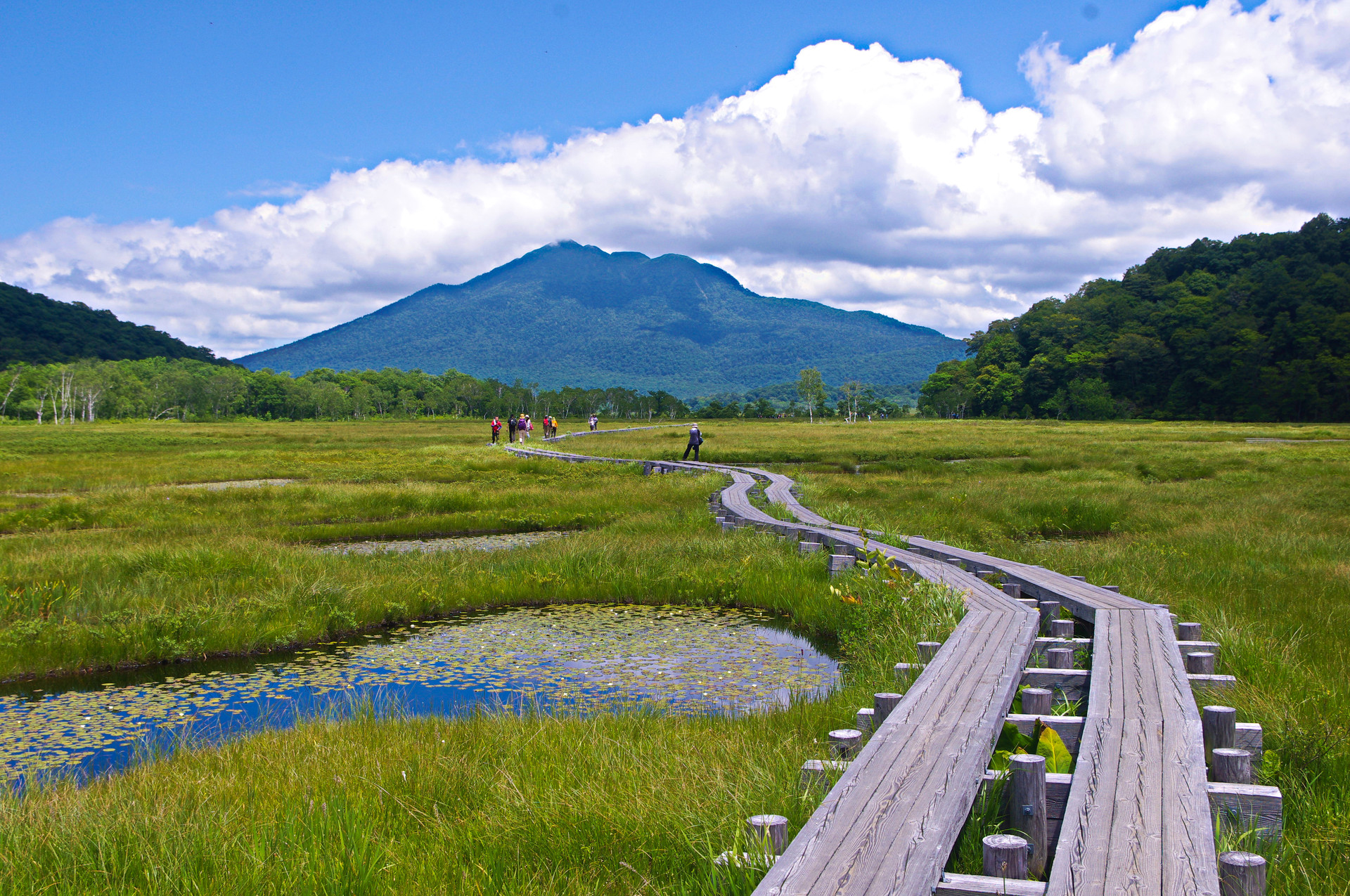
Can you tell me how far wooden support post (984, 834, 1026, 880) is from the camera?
9.46 ft

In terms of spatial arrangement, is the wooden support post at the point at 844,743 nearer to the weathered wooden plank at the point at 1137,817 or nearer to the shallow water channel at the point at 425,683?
the weathered wooden plank at the point at 1137,817

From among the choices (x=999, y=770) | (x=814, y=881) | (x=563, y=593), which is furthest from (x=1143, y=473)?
(x=814, y=881)

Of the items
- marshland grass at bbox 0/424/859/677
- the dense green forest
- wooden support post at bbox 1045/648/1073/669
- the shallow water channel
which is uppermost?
the dense green forest

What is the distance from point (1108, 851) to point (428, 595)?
956cm

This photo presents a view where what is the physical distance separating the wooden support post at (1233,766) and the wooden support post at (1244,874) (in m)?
1.08

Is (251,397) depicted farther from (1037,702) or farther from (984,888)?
(984,888)

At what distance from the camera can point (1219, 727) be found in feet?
13.5

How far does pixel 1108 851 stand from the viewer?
2.87 meters

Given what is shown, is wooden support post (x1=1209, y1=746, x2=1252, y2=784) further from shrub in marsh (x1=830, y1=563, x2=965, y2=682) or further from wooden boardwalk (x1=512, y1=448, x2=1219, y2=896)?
shrub in marsh (x1=830, y1=563, x2=965, y2=682)

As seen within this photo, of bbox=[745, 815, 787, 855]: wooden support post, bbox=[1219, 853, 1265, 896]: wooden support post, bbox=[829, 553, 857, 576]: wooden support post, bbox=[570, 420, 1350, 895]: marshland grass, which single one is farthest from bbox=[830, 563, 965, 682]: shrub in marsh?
bbox=[1219, 853, 1265, 896]: wooden support post

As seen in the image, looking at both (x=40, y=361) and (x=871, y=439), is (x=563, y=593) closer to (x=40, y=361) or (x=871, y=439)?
(x=871, y=439)

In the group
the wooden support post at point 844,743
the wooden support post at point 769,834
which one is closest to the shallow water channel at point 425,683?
the wooden support post at point 844,743

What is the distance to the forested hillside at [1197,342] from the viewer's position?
85875 mm

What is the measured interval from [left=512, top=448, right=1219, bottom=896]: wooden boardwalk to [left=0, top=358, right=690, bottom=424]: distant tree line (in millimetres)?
138122
